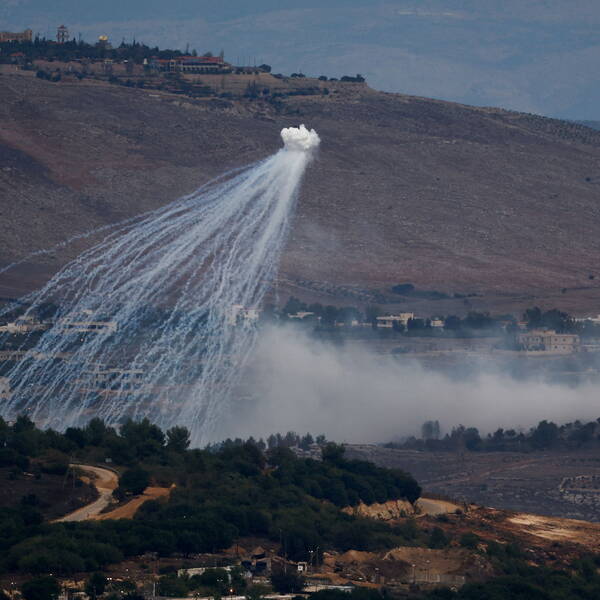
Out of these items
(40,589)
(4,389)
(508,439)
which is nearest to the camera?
(40,589)

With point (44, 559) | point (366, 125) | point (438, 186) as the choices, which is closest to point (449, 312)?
point (438, 186)

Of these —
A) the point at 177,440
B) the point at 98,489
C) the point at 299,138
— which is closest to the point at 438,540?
the point at 98,489

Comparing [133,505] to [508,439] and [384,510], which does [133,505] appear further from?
[508,439]

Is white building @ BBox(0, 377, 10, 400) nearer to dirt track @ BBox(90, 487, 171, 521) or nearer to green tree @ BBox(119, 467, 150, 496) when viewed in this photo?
dirt track @ BBox(90, 487, 171, 521)

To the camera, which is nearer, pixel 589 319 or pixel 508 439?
pixel 508 439

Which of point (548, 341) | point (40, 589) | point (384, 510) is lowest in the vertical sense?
point (40, 589)

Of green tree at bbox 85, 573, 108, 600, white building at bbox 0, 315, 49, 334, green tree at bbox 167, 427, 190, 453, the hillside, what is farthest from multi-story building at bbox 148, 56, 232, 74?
green tree at bbox 85, 573, 108, 600
